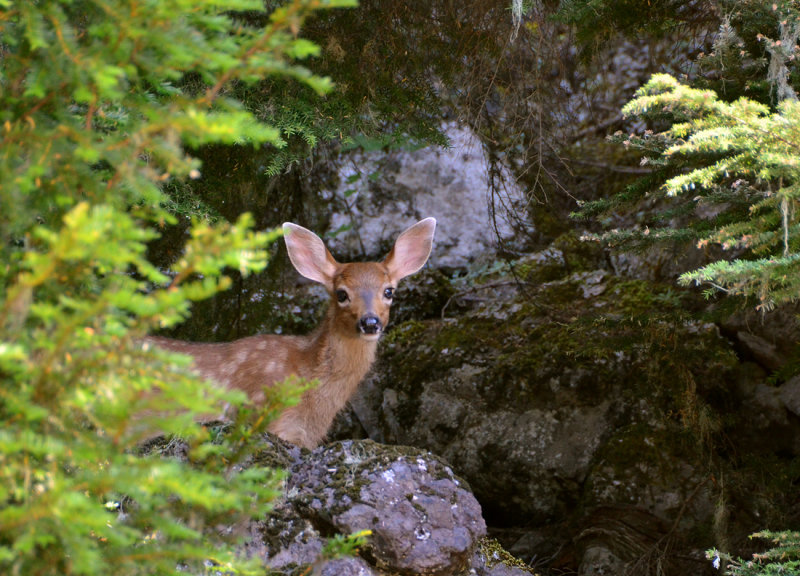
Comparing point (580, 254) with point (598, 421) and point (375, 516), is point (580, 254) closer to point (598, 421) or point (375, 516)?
point (598, 421)

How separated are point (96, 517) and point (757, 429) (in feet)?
18.6

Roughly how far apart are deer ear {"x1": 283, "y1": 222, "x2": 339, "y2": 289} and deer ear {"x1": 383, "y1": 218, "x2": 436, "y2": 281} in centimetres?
50

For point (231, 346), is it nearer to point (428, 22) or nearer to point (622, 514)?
point (428, 22)

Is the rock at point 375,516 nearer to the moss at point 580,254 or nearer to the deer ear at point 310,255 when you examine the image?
the deer ear at point 310,255

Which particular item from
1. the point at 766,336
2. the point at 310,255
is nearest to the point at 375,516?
the point at 310,255

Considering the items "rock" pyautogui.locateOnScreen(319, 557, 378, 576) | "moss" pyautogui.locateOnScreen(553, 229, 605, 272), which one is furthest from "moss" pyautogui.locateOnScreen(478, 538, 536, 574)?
"moss" pyautogui.locateOnScreen(553, 229, 605, 272)

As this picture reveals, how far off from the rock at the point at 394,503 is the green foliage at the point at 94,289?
1.81 m

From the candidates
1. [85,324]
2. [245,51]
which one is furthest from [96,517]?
[245,51]

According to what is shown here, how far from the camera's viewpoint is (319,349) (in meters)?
6.03

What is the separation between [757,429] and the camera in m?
6.05

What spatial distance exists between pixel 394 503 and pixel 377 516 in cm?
13

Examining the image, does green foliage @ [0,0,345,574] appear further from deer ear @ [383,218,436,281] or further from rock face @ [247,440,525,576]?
deer ear @ [383,218,436,281]

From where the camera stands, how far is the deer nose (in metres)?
5.70

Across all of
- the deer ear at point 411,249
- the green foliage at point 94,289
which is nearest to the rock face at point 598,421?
the deer ear at point 411,249
